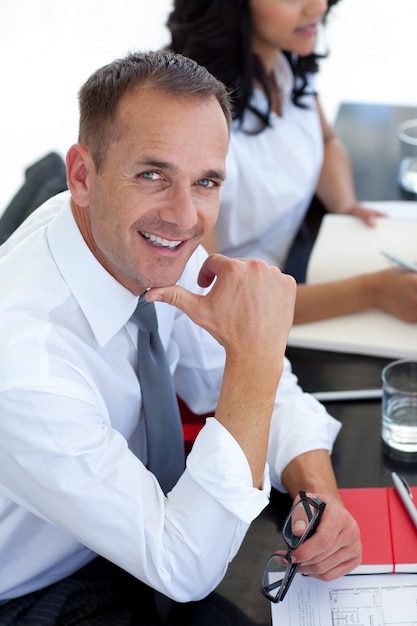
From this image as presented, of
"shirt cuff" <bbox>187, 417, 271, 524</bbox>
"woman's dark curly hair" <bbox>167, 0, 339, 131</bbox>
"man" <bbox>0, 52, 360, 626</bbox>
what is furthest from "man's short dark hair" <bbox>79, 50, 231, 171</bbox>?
"woman's dark curly hair" <bbox>167, 0, 339, 131</bbox>

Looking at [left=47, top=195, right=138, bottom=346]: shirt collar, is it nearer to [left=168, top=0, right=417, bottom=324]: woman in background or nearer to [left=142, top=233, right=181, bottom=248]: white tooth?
[left=142, top=233, right=181, bottom=248]: white tooth

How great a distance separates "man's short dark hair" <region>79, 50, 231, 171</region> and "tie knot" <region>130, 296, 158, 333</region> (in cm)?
23

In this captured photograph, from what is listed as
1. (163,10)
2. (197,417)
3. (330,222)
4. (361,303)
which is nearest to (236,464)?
(197,417)

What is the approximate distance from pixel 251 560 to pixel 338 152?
56.2 inches

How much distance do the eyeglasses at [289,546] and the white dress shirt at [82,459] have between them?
0.05 meters

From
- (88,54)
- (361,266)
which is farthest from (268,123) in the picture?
(88,54)

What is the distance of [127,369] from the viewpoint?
4.85 feet

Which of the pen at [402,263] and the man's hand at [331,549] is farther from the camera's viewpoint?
the pen at [402,263]

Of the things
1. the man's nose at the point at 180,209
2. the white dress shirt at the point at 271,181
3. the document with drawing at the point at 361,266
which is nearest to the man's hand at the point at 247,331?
the man's nose at the point at 180,209

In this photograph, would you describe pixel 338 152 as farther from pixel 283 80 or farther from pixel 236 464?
pixel 236 464

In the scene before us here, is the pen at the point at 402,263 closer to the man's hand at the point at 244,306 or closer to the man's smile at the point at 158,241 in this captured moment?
the man's hand at the point at 244,306

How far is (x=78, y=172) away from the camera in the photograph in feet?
4.51

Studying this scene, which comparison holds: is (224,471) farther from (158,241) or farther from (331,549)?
(158,241)

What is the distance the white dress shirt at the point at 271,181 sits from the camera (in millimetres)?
2293
